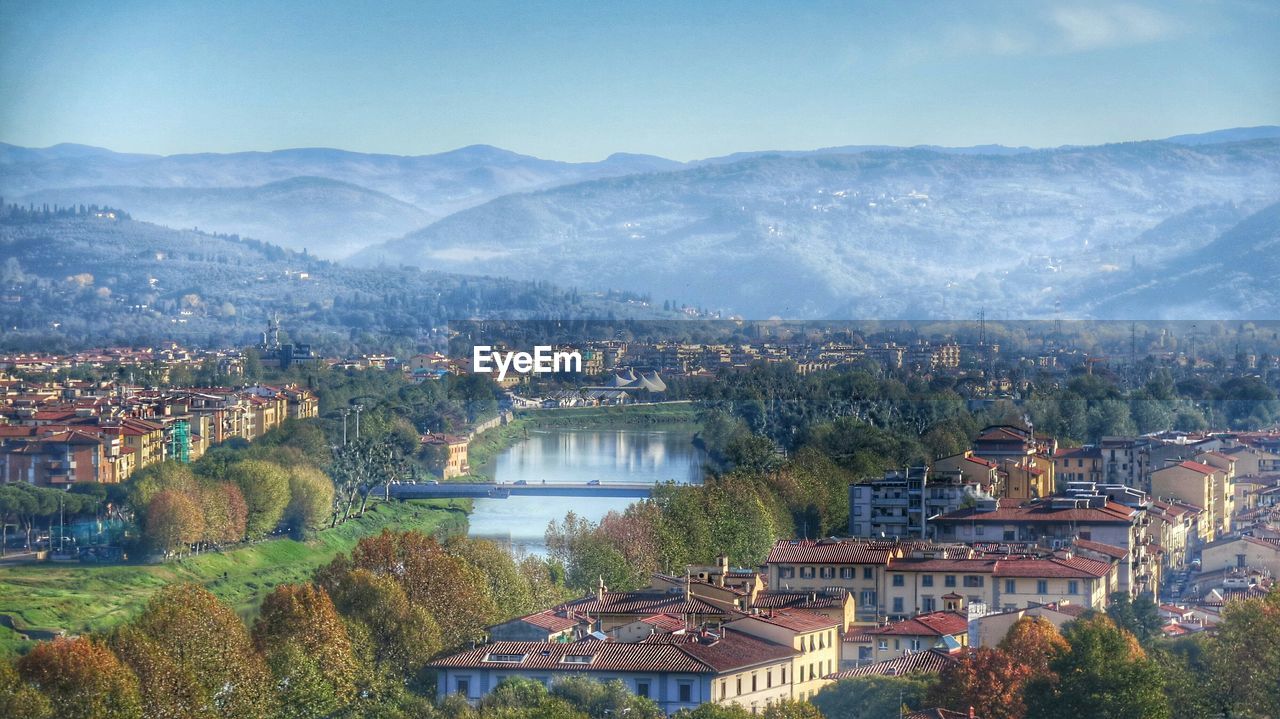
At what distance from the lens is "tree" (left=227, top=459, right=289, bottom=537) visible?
71.5 feet

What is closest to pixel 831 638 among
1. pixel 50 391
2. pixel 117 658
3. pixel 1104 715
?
pixel 1104 715

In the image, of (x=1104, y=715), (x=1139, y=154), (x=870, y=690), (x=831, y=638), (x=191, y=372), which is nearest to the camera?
(x=1104, y=715)

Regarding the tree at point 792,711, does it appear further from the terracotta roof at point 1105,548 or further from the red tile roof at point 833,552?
the terracotta roof at point 1105,548

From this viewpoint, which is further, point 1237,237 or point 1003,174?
point 1003,174

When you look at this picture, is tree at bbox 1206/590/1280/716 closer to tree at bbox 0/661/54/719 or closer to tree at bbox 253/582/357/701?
tree at bbox 253/582/357/701

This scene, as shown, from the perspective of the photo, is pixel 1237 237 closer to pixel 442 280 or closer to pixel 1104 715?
pixel 442 280

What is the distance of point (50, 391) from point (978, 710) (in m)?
27.6

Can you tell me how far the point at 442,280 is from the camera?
301 feet

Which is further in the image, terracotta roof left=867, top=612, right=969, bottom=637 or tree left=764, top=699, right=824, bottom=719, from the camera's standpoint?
terracotta roof left=867, top=612, right=969, bottom=637

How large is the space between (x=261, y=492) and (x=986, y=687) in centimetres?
1231

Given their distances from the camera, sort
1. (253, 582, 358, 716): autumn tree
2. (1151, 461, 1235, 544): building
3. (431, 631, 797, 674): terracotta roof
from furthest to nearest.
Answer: (1151, 461, 1235, 544): building
(253, 582, 358, 716): autumn tree
(431, 631, 797, 674): terracotta roof

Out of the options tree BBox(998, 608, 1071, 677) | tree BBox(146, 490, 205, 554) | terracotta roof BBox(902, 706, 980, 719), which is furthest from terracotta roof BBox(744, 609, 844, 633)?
tree BBox(146, 490, 205, 554)

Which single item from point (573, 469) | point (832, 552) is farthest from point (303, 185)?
point (832, 552)

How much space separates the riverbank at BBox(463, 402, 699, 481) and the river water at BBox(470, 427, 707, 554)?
40cm
